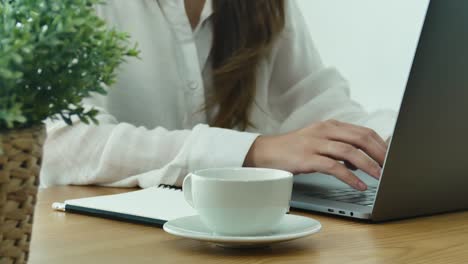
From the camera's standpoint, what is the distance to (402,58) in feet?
9.27

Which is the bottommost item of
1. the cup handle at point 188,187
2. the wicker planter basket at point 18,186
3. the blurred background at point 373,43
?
the blurred background at point 373,43

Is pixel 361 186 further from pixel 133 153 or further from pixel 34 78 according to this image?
pixel 34 78

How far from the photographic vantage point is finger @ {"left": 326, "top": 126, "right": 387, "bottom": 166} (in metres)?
0.96

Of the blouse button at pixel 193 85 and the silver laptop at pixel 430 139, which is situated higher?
the silver laptop at pixel 430 139

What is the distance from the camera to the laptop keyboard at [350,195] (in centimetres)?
89

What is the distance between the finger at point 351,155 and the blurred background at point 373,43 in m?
1.82

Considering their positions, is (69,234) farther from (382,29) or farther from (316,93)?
(382,29)

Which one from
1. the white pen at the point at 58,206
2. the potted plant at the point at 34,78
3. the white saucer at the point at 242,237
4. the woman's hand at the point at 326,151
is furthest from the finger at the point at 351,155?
the potted plant at the point at 34,78

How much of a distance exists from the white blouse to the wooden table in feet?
0.72

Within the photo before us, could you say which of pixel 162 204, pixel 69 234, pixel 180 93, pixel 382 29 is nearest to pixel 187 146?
pixel 162 204

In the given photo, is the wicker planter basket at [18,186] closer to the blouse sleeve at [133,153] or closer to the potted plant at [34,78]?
the potted plant at [34,78]

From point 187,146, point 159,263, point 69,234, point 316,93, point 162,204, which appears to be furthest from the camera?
point 316,93

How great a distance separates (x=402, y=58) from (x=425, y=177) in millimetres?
2065

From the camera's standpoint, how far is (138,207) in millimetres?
825
